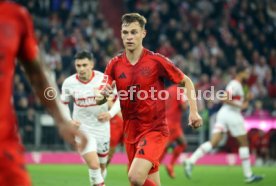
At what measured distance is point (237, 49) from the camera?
79.8ft

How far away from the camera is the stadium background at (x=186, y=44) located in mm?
20281

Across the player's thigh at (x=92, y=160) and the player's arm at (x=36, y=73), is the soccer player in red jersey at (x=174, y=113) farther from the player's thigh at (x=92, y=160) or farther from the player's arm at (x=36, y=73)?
the player's arm at (x=36, y=73)

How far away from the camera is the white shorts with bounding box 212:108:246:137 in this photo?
1456 cm

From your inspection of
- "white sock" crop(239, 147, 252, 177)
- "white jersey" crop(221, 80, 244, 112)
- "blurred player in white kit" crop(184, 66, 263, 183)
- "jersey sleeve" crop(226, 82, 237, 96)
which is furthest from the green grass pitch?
"jersey sleeve" crop(226, 82, 237, 96)

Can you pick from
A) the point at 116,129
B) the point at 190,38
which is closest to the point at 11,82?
the point at 116,129

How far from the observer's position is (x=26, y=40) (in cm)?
418

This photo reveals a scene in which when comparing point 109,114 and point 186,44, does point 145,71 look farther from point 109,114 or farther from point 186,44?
point 186,44

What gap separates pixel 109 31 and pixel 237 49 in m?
4.54

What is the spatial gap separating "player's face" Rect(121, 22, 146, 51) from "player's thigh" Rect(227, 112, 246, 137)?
290 inches

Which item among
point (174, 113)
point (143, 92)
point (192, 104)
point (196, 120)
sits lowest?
point (174, 113)

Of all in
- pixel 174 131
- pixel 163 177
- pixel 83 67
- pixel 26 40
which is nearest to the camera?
pixel 26 40

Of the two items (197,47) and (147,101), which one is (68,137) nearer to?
(147,101)

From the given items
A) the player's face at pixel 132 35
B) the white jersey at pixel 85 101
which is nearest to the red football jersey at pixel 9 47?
the player's face at pixel 132 35

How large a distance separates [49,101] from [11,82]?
12.1 inches
